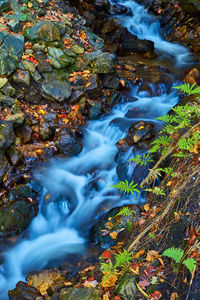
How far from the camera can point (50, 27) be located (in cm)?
780

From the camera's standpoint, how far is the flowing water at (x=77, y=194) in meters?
5.00

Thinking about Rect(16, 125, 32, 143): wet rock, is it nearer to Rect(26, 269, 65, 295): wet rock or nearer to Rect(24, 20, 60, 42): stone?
Rect(24, 20, 60, 42): stone

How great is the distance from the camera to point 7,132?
6156mm

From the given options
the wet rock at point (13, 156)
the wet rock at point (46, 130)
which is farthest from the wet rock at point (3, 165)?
the wet rock at point (46, 130)

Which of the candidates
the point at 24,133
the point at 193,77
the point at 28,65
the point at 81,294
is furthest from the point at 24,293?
the point at 193,77

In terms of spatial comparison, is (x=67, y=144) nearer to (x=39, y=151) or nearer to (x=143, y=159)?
(x=39, y=151)

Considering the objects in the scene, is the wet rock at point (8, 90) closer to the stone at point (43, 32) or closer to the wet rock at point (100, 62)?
the stone at point (43, 32)

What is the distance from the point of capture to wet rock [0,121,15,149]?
6.10 m

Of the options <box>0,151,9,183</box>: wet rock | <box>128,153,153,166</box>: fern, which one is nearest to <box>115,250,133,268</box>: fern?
<box>128,153,153,166</box>: fern

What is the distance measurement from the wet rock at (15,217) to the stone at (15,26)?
5107 mm

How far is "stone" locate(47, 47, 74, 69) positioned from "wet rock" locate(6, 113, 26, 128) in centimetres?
209

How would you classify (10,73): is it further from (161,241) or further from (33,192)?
(161,241)

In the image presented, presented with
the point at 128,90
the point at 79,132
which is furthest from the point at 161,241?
the point at 128,90

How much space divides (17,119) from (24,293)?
4.09m
